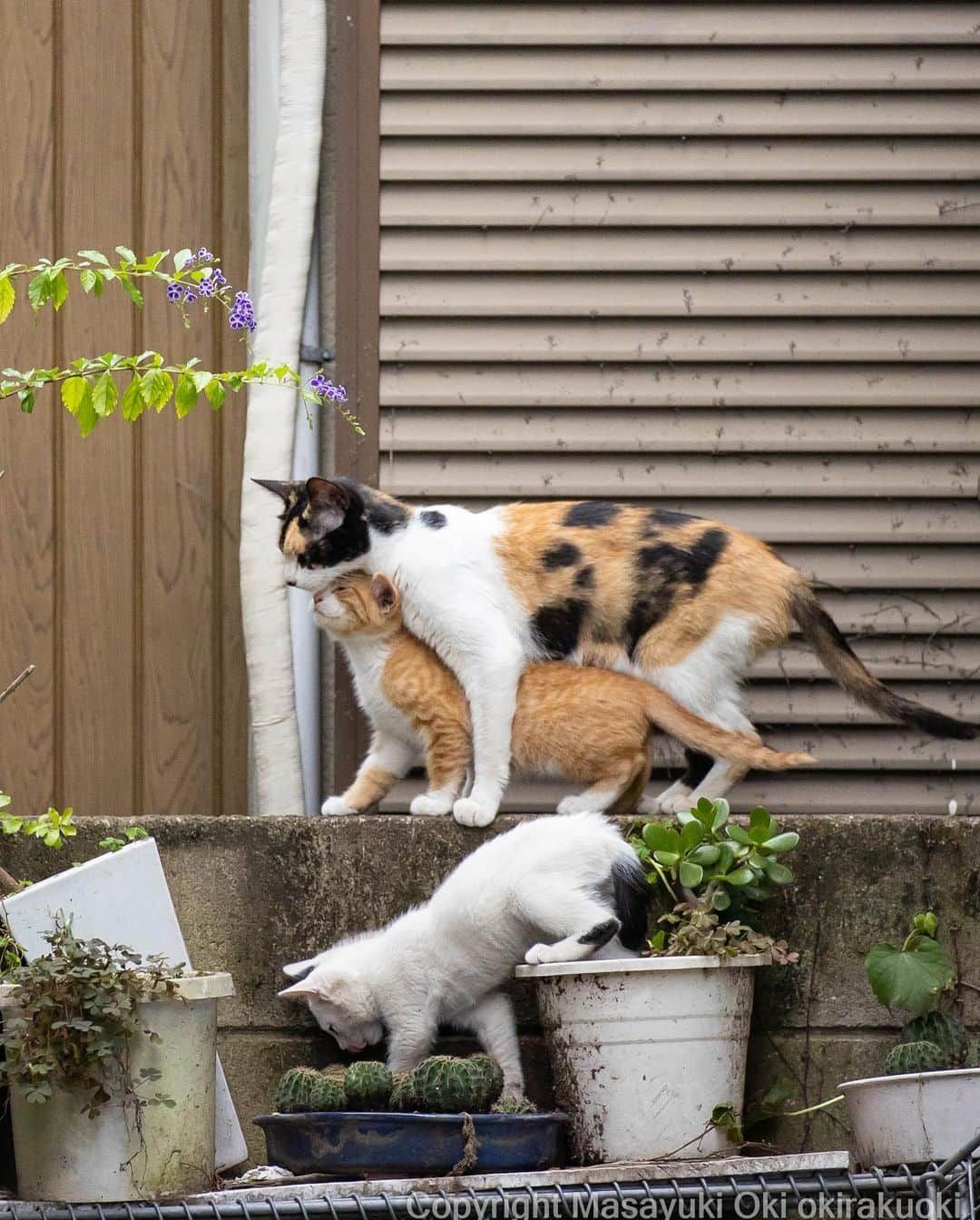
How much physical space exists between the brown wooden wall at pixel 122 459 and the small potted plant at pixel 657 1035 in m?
1.42

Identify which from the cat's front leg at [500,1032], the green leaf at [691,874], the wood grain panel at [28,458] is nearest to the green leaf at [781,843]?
the green leaf at [691,874]

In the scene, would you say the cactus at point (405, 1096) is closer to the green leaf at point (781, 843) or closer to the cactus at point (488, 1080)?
the cactus at point (488, 1080)

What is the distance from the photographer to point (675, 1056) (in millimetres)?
2227

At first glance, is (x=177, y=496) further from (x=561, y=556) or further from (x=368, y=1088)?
(x=368, y=1088)

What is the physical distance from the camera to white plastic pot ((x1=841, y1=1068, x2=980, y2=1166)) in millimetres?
2141

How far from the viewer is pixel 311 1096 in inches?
86.5

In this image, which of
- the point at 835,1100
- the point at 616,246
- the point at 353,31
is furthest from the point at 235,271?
the point at 835,1100

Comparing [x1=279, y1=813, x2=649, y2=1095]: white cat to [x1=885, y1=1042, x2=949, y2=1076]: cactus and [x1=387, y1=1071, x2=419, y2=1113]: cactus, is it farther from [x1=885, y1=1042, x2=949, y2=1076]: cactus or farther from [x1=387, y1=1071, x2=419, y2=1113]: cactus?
[x1=885, y1=1042, x2=949, y2=1076]: cactus

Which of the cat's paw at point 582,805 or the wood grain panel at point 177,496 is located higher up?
the wood grain panel at point 177,496

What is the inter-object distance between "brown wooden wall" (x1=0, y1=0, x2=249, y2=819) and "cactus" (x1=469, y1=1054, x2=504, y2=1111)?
140 centimetres

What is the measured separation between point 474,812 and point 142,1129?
849 mm

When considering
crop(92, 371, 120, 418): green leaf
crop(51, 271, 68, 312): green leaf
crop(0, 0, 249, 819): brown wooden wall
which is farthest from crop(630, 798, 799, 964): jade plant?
crop(0, 0, 249, 819): brown wooden wall

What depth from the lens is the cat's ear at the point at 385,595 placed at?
2.94 meters

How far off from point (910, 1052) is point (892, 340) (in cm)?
171
